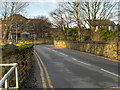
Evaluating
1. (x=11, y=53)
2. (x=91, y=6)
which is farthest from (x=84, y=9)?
(x=11, y=53)

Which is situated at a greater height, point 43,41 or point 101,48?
point 43,41

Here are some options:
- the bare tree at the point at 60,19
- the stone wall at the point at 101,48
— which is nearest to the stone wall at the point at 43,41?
the bare tree at the point at 60,19

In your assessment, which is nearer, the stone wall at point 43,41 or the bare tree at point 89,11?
the bare tree at point 89,11

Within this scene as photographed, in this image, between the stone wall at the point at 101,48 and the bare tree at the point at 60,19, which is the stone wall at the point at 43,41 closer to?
the bare tree at the point at 60,19

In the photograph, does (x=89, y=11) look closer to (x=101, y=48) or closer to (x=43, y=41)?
(x=101, y=48)

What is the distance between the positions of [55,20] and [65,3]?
20.7 metres

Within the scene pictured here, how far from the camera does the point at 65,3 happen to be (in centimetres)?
3522

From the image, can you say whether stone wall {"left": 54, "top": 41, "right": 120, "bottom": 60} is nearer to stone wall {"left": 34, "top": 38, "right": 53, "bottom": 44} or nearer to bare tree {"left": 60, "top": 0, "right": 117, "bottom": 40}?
bare tree {"left": 60, "top": 0, "right": 117, "bottom": 40}

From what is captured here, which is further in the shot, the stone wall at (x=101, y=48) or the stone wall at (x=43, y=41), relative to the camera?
the stone wall at (x=43, y=41)

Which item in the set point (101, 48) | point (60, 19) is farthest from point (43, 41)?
point (101, 48)

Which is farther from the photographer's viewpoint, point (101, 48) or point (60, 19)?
→ point (60, 19)

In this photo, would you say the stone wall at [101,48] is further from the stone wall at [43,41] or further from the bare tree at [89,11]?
the stone wall at [43,41]

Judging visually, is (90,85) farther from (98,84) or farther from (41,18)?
(41,18)

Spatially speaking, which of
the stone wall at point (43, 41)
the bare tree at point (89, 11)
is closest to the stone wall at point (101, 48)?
the bare tree at point (89, 11)
